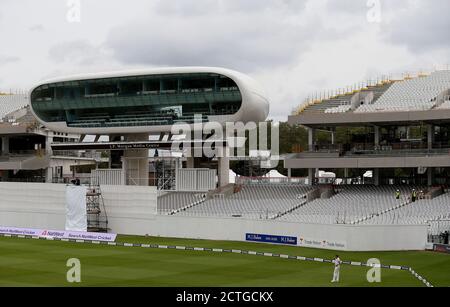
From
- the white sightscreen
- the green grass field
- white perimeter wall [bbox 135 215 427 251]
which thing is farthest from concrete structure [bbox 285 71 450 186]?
the white sightscreen

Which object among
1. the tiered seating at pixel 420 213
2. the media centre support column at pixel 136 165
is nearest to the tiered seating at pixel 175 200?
the media centre support column at pixel 136 165

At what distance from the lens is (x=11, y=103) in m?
87.8

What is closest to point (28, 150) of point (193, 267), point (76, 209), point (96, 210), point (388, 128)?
point (96, 210)

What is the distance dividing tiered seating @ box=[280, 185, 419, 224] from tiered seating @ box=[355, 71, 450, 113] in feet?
21.4

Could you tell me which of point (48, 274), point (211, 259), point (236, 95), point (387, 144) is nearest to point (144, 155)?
point (236, 95)

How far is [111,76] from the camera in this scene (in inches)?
2702

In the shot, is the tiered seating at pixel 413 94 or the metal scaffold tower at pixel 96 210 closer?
the tiered seating at pixel 413 94

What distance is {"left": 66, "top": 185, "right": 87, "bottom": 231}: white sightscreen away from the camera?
62.5 meters

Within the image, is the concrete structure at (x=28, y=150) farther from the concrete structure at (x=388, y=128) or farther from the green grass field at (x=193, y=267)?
the concrete structure at (x=388, y=128)

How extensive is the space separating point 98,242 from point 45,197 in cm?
1337

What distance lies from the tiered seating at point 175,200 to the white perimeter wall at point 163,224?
1983 mm

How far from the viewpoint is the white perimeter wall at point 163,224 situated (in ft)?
158

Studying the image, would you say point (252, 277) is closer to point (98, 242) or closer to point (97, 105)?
point (98, 242)

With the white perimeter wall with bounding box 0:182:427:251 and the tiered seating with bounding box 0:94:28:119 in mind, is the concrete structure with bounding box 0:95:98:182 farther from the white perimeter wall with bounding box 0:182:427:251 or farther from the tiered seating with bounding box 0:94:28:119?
the white perimeter wall with bounding box 0:182:427:251
